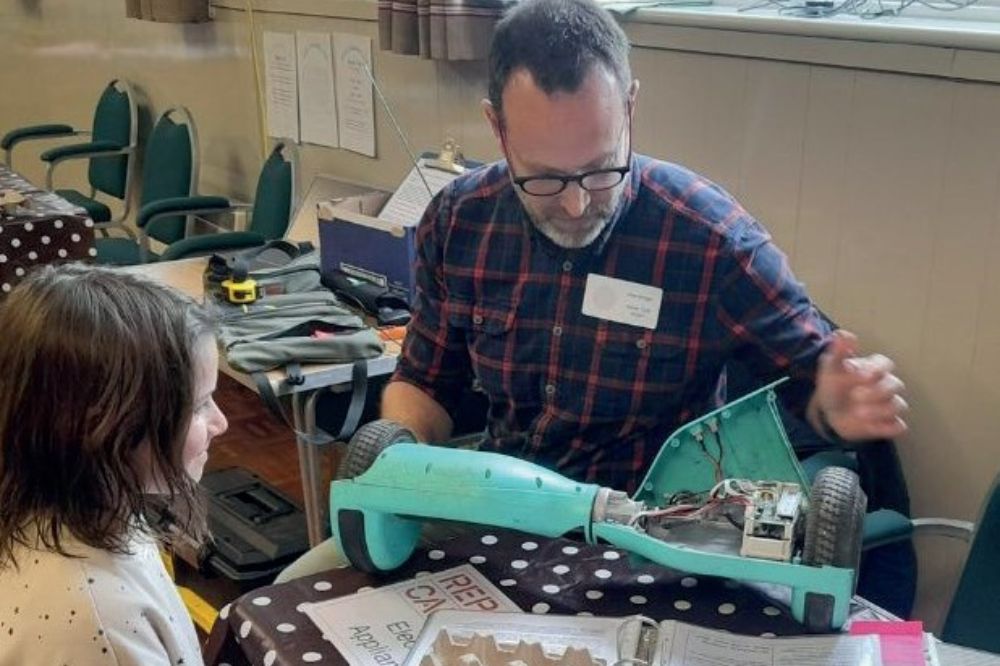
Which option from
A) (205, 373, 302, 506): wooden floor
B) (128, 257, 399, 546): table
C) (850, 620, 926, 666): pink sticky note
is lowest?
(205, 373, 302, 506): wooden floor

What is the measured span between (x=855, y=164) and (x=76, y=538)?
1.35 meters

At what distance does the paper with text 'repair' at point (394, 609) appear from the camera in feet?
3.63

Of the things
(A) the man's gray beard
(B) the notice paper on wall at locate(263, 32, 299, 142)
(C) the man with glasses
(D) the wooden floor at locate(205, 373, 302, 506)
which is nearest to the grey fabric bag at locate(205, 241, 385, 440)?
(C) the man with glasses

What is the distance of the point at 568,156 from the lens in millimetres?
1457

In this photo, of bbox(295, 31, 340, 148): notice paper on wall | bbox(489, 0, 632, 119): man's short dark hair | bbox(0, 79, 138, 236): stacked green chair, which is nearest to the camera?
bbox(489, 0, 632, 119): man's short dark hair

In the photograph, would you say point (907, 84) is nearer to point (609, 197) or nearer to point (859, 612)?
point (609, 197)

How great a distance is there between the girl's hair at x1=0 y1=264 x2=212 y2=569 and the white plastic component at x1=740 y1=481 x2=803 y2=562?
537 millimetres

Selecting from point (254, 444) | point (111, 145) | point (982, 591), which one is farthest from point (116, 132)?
point (982, 591)

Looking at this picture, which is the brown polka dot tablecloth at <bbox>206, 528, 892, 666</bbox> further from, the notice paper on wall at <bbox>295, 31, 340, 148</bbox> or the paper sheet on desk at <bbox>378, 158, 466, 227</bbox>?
the notice paper on wall at <bbox>295, 31, 340, 148</bbox>

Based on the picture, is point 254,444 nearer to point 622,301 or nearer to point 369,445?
point 622,301

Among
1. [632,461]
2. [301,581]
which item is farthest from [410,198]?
[301,581]

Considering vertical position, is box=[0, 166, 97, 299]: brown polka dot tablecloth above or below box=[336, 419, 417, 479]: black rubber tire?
below

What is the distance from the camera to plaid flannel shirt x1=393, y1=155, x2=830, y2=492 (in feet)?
5.00

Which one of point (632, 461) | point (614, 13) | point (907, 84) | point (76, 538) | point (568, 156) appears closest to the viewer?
point (76, 538)
